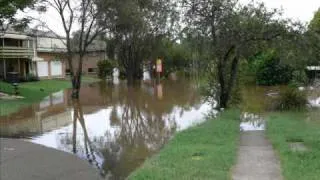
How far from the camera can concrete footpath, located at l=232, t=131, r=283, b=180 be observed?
8281 millimetres

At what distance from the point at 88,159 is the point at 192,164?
317 cm

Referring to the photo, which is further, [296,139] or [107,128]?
[107,128]

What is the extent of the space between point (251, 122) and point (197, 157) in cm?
767

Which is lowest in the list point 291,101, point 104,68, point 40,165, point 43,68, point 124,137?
point 124,137

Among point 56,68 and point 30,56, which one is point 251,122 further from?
point 56,68

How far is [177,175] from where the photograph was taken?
327 inches

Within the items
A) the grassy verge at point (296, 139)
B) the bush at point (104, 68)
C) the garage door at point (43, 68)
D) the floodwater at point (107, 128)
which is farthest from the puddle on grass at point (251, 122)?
the bush at point (104, 68)

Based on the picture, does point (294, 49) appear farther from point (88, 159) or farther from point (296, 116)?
point (88, 159)

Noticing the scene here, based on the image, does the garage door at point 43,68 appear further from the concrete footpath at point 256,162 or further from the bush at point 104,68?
the concrete footpath at point 256,162

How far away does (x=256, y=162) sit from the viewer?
939cm

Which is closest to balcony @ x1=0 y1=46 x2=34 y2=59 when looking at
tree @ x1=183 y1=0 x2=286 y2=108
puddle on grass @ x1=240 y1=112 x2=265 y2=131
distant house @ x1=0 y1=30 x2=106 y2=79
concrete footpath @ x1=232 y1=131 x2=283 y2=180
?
distant house @ x1=0 y1=30 x2=106 y2=79

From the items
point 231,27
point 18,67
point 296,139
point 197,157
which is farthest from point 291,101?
point 18,67

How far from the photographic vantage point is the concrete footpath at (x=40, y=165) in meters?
9.15

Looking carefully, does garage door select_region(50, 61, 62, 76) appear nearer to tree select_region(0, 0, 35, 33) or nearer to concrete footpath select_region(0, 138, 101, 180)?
tree select_region(0, 0, 35, 33)
